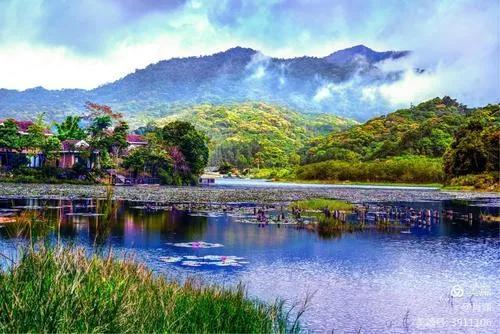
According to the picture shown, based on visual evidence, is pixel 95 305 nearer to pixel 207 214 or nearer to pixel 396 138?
pixel 207 214

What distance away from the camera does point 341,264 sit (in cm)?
1883

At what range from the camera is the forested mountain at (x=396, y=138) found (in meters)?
106

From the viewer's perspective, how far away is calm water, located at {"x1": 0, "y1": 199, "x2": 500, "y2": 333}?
13.0 meters

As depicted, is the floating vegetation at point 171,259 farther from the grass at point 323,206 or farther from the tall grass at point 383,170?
the tall grass at point 383,170

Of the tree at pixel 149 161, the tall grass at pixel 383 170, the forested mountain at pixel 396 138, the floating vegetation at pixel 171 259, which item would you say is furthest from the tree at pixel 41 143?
the forested mountain at pixel 396 138

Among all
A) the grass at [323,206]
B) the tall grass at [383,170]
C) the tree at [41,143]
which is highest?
the tree at [41,143]

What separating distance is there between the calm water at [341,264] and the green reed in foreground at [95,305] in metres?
0.88

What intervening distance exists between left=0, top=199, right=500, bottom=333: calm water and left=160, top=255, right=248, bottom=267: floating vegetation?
3 centimetres

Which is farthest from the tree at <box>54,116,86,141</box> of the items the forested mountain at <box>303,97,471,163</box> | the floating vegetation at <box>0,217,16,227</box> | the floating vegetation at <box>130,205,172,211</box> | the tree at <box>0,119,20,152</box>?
the floating vegetation at <box>0,217,16,227</box>

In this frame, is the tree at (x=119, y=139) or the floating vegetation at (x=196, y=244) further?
the tree at (x=119, y=139)

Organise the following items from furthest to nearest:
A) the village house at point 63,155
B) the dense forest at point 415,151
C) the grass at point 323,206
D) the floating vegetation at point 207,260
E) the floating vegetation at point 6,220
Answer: the dense forest at point 415,151 → the village house at point 63,155 → the grass at point 323,206 → the floating vegetation at point 6,220 → the floating vegetation at point 207,260

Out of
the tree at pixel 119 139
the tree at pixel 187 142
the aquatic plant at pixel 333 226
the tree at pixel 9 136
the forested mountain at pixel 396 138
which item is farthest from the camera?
the forested mountain at pixel 396 138

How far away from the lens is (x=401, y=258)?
20.2 meters

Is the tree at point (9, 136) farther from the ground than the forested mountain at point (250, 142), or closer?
closer
